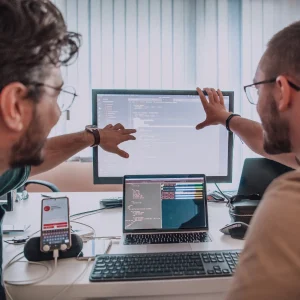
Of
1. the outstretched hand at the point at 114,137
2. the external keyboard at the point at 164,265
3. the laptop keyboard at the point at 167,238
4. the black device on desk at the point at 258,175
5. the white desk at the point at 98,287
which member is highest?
the outstretched hand at the point at 114,137

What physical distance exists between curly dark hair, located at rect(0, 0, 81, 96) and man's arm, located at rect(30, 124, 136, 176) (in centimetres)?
61

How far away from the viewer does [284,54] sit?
0.76 metres

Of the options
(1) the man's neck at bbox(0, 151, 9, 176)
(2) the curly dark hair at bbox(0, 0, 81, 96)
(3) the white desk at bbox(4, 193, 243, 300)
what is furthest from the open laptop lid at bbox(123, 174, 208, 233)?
(2) the curly dark hair at bbox(0, 0, 81, 96)

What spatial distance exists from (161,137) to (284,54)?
0.65m

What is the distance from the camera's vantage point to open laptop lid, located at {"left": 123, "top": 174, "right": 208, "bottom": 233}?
3.70 ft

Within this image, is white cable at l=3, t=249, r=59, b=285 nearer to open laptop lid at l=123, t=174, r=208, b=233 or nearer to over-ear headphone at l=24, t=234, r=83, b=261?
over-ear headphone at l=24, t=234, r=83, b=261

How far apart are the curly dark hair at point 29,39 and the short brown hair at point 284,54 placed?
483 millimetres

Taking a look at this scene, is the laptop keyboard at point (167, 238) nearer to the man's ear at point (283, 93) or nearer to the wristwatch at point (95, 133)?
the wristwatch at point (95, 133)

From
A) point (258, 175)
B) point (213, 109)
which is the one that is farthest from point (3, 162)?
point (258, 175)

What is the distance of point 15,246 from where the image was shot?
3.46 feet

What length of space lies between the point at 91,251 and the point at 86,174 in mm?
1622

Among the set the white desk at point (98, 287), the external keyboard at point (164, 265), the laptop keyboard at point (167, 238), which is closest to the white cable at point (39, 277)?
the white desk at point (98, 287)

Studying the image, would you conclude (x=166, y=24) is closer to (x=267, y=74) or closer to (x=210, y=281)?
(x=267, y=74)

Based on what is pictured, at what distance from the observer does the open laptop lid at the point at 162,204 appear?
1.13 meters
